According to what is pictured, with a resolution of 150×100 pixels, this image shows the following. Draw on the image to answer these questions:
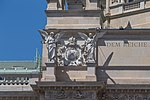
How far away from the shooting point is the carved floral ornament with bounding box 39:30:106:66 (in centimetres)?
4178

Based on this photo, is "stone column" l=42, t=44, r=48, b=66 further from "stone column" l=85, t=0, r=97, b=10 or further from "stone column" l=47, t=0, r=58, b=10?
"stone column" l=85, t=0, r=97, b=10

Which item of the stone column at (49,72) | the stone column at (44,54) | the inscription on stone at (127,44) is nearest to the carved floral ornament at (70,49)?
the stone column at (49,72)

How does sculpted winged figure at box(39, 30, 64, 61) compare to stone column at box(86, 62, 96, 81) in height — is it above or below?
above

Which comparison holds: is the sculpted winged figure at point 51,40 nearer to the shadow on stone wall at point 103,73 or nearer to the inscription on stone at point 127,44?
the shadow on stone wall at point 103,73

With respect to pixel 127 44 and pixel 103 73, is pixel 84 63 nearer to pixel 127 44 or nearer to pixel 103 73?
pixel 103 73

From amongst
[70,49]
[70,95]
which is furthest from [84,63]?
[70,95]

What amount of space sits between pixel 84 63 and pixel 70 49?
119 cm

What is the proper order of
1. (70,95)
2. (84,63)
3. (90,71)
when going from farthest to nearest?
(84,63)
(90,71)
(70,95)

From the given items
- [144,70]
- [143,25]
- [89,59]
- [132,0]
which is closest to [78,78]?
[89,59]

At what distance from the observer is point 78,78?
41.8m

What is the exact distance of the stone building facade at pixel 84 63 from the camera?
1604 inches

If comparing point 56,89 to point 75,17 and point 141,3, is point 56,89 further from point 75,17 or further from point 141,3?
point 141,3

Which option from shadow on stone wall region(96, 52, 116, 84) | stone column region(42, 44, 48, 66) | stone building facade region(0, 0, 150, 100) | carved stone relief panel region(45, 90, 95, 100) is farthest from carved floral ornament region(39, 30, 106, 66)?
carved stone relief panel region(45, 90, 95, 100)

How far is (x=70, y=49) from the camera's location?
4219cm
